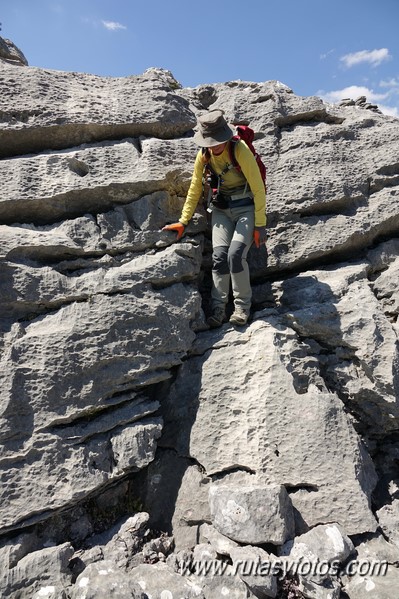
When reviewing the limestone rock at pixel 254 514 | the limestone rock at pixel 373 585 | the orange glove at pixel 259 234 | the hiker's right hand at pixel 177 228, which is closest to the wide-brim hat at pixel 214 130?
the hiker's right hand at pixel 177 228

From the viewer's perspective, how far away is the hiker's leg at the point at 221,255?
9.21m

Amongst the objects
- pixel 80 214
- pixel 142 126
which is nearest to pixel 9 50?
pixel 142 126

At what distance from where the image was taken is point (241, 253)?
8.84m

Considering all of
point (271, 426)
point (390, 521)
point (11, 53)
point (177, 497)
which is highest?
point (11, 53)

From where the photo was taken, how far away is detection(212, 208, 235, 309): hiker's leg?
30.2ft

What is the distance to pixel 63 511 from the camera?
7.23 meters

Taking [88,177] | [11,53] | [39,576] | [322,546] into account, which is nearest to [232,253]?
[88,177]

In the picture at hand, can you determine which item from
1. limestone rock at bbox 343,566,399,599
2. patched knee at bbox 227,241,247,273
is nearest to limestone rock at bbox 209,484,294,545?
limestone rock at bbox 343,566,399,599

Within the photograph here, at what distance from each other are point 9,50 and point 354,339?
35.7 feet

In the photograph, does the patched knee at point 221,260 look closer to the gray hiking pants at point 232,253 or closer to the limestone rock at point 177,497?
the gray hiking pants at point 232,253

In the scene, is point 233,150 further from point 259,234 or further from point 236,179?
point 259,234

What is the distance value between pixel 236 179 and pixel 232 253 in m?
1.59

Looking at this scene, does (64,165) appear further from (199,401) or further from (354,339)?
(354,339)

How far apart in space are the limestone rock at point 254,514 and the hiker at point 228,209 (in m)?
3.29
